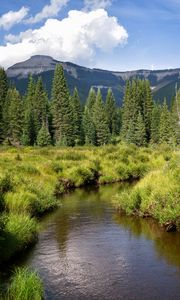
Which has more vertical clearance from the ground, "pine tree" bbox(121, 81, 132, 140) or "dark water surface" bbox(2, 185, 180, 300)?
"pine tree" bbox(121, 81, 132, 140)

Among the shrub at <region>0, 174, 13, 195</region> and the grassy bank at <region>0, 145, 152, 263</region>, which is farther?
the shrub at <region>0, 174, 13, 195</region>

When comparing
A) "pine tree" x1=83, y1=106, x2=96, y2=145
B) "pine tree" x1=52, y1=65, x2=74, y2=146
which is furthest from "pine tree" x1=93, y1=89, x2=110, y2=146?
"pine tree" x1=52, y1=65, x2=74, y2=146

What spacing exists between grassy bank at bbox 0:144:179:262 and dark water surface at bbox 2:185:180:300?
782 mm

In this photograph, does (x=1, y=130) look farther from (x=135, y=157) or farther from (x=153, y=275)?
(x=153, y=275)

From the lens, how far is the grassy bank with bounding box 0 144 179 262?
17213mm

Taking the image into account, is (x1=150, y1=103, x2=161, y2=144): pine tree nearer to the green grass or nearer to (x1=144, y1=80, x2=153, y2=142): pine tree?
(x1=144, y1=80, x2=153, y2=142): pine tree

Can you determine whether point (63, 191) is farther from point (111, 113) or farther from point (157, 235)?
point (111, 113)

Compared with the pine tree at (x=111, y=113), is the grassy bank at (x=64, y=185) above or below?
below

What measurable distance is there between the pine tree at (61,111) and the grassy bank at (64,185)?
2109 inches

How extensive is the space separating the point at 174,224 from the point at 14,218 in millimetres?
7193

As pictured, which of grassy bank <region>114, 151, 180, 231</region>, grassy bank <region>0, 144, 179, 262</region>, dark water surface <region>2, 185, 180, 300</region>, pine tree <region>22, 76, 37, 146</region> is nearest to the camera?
dark water surface <region>2, 185, 180, 300</region>

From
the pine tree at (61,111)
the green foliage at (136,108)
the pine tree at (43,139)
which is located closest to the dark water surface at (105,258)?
the pine tree at (43,139)

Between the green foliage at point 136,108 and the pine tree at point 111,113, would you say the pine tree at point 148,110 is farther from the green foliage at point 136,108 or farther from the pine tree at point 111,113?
the pine tree at point 111,113

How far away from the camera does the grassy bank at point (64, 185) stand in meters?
17.2
